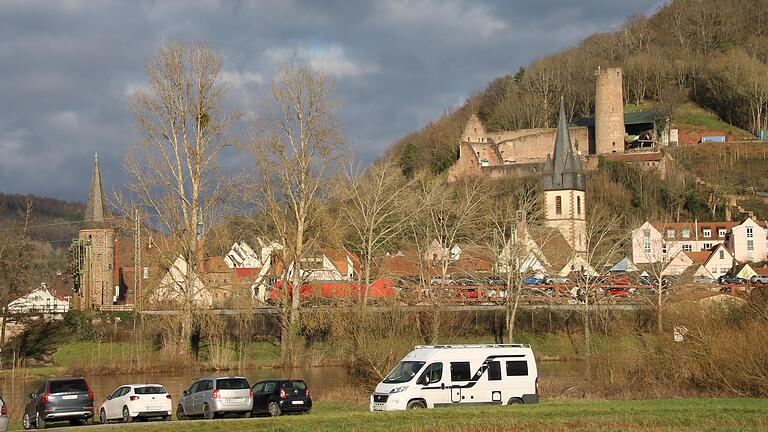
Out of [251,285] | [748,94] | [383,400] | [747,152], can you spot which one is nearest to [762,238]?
[747,152]

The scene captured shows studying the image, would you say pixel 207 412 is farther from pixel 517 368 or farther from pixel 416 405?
pixel 517 368

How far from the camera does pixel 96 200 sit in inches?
3009

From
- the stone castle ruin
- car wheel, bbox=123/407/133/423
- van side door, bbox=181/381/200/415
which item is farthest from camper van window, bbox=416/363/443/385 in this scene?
the stone castle ruin

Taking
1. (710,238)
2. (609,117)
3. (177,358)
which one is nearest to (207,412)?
(177,358)

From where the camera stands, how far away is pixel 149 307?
52.4 meters

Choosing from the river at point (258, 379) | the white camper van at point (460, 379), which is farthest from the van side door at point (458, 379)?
the river at point (258, 379)

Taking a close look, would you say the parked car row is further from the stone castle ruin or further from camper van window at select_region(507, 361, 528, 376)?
the stone castle ruin

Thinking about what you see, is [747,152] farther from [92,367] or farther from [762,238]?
[92,367]

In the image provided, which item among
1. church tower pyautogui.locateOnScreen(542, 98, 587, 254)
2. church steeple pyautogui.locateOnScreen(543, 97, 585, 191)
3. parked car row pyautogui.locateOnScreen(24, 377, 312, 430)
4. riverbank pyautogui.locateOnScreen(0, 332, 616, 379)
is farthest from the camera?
church steeple pyautogui.locateOnScreen(543, 97, 585, 191)

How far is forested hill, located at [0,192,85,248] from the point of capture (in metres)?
150

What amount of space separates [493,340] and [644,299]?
835cm

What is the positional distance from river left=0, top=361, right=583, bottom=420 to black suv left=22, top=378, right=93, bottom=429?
7.17 m

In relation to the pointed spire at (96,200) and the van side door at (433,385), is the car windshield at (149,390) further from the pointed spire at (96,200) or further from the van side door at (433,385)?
the pointed spire at (96,200)

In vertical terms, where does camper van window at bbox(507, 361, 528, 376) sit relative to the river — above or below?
above
